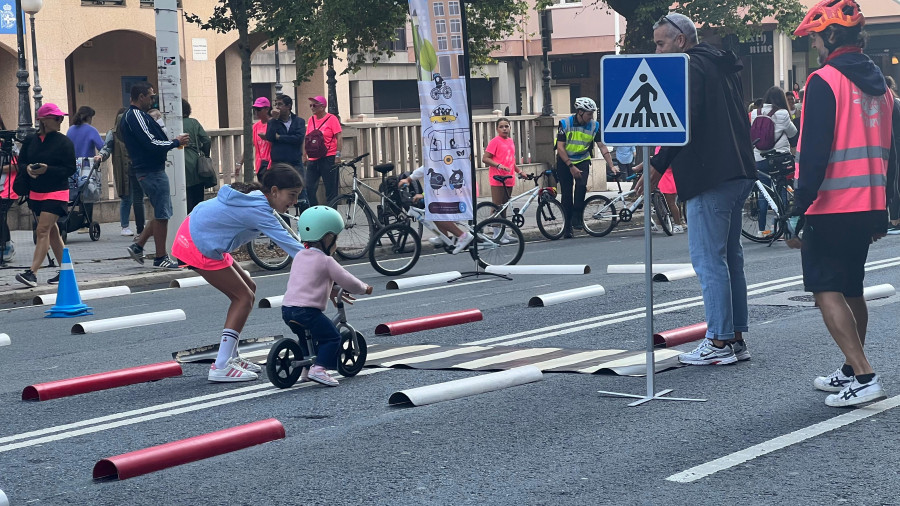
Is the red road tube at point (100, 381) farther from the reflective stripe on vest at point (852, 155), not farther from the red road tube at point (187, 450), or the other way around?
the reflective stripe on vest at point (852, 155)

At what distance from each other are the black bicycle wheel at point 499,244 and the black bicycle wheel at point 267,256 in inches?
95.7

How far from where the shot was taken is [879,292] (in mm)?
11031

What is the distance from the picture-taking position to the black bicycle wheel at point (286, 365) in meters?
7.82

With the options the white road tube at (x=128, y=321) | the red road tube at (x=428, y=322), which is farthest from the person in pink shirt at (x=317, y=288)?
the white road tube at (x=128, y=321)

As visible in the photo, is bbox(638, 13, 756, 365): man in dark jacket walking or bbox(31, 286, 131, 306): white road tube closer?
bbox(638, 13, 756, 365): man in dark jacket walking

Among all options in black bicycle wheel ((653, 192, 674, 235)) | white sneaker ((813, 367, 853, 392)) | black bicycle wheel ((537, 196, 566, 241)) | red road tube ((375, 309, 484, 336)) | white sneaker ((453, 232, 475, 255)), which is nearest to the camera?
white sneaker ((813, 367, 853, 392))

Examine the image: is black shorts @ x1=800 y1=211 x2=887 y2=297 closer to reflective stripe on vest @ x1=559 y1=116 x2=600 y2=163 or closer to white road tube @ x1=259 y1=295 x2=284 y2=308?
white road tube @ x1=259 y1=295 x2=284 y2=308

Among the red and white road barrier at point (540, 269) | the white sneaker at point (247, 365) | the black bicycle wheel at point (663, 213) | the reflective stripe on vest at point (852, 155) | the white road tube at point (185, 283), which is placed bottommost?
the white road tube at point (185, 283)

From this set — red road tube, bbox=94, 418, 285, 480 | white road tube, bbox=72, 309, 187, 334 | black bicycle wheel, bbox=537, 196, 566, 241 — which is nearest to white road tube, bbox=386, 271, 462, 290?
white road tube, bbox=72, 309, 187, 334

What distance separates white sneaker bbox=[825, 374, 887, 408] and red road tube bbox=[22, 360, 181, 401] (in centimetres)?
407

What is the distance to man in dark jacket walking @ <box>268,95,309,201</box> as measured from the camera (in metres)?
17.3

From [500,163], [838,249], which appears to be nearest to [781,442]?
[838,249]

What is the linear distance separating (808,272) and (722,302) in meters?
1.13

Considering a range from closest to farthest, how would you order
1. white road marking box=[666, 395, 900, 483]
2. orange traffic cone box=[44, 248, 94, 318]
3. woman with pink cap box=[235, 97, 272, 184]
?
1. white road marking box=[666, 395, 900, 483]
2. orange traffic cone box=[44, 248, 94, 318]
3. woman with pink cap box=[235, 97, 272, 184]
